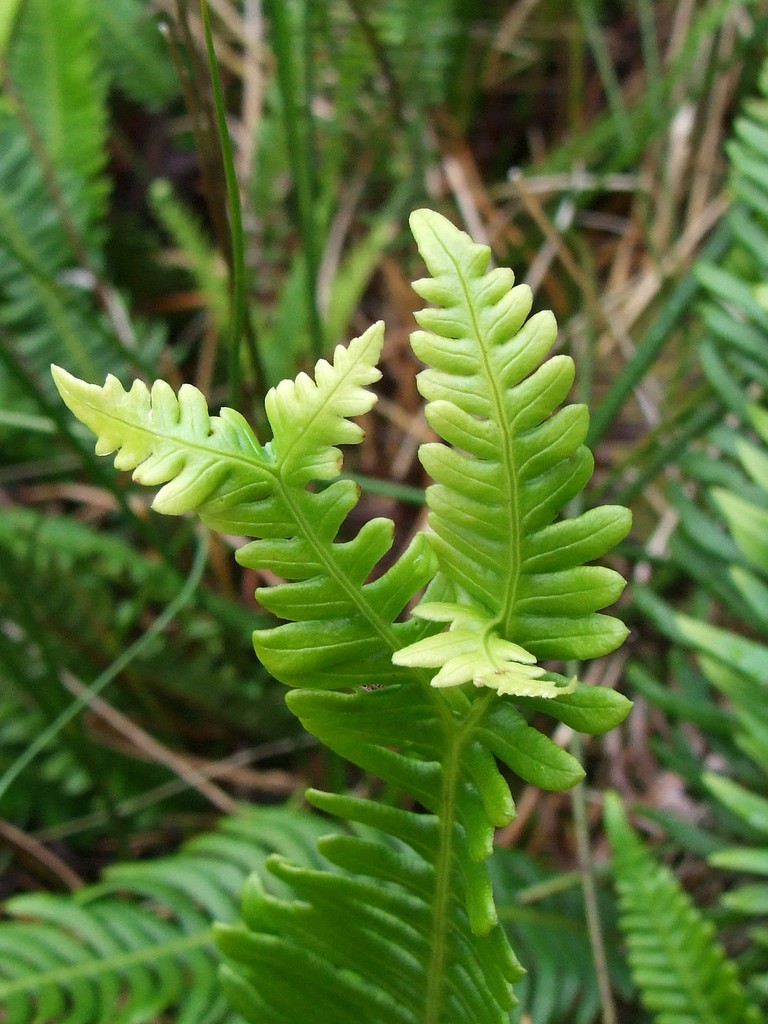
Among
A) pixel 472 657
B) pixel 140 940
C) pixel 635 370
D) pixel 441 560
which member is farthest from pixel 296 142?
pixel 140 940

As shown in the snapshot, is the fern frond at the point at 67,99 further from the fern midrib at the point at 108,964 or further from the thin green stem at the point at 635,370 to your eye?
the fern midrib at the point at 108,964

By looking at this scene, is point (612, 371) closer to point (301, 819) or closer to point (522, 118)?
point (522, 118)

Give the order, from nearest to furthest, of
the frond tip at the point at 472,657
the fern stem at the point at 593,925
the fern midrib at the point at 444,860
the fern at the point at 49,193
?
the frond tip at the point at 472,657, the fern midrib at the point at 444,860, the fern stem at the point at 593,925, the fern at the point at 49,193

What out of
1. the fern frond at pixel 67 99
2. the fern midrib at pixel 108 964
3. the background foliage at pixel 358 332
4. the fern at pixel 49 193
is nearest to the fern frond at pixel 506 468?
the background foliage at pixel 358 332

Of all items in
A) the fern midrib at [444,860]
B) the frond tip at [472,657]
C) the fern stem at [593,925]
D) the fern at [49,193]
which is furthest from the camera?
the fern at [49,193]

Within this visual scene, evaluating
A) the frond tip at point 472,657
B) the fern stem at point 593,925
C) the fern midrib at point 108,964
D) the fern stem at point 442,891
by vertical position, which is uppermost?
the frond tip at point 472,657

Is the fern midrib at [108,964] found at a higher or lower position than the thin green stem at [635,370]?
lower
